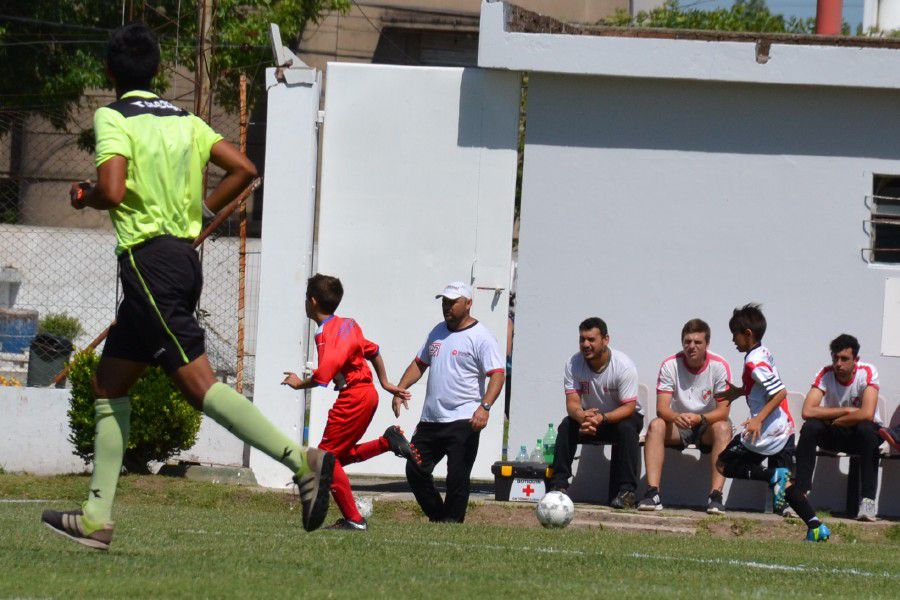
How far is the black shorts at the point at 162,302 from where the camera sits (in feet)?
17.7

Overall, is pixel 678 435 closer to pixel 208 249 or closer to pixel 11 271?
pixel 208 249

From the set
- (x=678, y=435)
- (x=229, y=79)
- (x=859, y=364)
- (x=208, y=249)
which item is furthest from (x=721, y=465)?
(x=229, y=79)

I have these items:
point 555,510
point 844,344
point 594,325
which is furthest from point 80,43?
point 555,510

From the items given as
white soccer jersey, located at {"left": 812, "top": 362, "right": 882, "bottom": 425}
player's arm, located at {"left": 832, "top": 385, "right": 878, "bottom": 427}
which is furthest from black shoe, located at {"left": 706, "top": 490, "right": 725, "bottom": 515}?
white soccer jersey, located at {"left": 812, "top": 362, "right": 882, "bottom": 425}

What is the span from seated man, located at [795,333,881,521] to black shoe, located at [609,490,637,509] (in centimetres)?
135

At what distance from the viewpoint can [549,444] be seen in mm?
11719

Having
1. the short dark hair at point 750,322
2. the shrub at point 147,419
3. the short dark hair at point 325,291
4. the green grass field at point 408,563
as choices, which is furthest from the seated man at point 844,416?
the shrub at point 147,419

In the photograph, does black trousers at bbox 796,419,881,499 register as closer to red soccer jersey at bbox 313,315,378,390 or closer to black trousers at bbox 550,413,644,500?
black trousers at bbox 550,413,644,500

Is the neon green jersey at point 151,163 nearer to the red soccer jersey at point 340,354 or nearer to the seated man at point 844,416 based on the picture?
the red soccer jersey at point 340,354

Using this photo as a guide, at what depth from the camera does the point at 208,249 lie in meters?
13.8

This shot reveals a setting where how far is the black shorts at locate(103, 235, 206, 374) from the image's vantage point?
5.39 m

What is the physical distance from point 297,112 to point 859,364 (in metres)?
5.28

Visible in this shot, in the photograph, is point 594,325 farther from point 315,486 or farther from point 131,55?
point 131,55

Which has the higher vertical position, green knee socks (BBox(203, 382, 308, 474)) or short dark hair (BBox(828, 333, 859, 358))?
short dark hair (BBox(828, 333, 859, 358))
